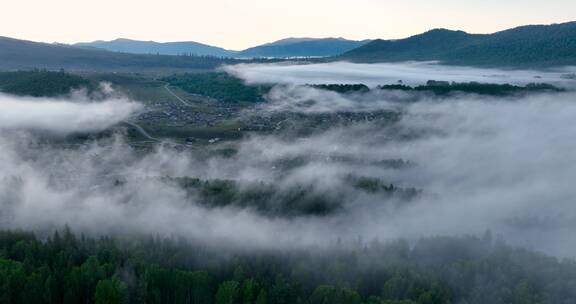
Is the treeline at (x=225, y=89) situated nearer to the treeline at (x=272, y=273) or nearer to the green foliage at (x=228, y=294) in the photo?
the treeline at (x=272, y=273)

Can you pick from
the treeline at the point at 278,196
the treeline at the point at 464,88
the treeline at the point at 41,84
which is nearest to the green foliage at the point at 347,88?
the treeline at the point at 464,88

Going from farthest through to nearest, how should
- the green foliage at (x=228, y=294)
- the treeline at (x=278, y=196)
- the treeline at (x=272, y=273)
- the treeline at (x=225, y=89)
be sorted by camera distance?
the treeline at (x=225, y=89) < the treeline at (x=278, y=196) < the green foliage at (x=228, y=294) < the treeline at (x=272, y=273)

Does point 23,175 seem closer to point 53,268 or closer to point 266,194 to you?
point 266,194

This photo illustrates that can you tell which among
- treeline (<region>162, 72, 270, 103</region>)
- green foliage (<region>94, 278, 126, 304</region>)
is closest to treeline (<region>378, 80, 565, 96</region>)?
treeline (<region>162, 72, 270, 103</region>)

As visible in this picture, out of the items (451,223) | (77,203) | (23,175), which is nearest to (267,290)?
(77,203)

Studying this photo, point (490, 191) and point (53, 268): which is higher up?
point (53, 268)

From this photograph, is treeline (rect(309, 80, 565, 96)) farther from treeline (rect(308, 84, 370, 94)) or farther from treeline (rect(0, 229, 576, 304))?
treeline (rect(0, 229, 576, 304))

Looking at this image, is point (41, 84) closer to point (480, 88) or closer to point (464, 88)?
point (464, 88)
